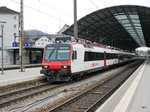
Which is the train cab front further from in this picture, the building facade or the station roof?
the building facade

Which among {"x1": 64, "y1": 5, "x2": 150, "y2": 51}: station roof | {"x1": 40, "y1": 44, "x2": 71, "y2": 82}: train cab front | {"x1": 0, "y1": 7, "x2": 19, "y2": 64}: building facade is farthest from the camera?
{"x1": 0, "y1": 7, "x2": 19, "y2": 64}: building facade

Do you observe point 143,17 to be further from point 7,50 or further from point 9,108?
point 9,108

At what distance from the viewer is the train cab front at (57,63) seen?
14662 millimetres

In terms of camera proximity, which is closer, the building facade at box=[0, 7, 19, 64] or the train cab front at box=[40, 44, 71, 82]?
the train cab front at box=[40, 44, 71, 82]

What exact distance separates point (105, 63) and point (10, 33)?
1870 inches

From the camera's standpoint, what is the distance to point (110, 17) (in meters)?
44.6

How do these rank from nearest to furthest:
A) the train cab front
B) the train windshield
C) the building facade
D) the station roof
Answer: the train cab front → the train windshield → the station roof → the building facade

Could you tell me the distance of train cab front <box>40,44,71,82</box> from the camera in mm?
14662

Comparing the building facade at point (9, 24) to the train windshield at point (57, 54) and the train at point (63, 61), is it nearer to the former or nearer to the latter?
the train at point (63, 61)

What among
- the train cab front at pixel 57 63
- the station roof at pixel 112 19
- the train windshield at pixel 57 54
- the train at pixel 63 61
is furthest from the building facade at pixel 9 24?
the train cab front at pixel 57 63

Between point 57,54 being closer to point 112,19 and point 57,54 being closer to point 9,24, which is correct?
point 112,19

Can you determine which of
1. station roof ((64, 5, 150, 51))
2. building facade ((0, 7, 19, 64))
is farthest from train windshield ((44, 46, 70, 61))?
building facade ((0, 7, 19, 64))

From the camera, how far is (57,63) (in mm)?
14914

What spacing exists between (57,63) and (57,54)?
0.73m
